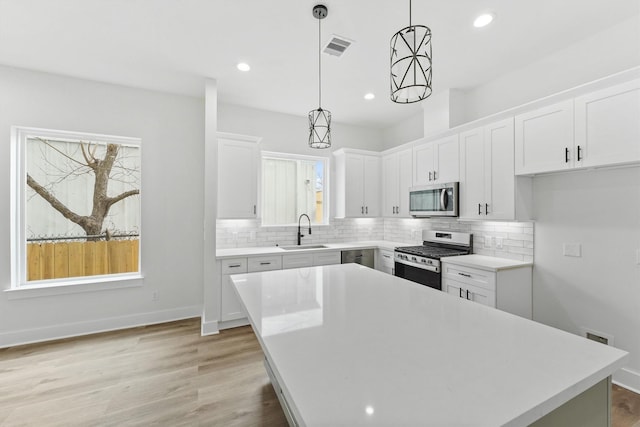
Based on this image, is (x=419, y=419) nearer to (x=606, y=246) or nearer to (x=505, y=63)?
(x=606, y=246)

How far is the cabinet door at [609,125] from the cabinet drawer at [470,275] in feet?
4.02

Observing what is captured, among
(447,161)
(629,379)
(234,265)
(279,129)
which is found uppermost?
(279,129)

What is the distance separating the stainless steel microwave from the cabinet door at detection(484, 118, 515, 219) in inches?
15.2

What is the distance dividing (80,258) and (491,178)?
4.86m


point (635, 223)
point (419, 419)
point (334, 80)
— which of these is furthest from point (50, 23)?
point (635, 223)

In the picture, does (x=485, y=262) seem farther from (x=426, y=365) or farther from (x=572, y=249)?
(x=426, y=365)

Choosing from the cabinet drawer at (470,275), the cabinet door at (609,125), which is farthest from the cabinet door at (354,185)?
the cabinet door at (609,125)

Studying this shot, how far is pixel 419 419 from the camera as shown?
659 millimetres

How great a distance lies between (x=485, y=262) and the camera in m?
2.97

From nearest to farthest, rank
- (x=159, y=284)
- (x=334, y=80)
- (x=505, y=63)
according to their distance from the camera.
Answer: (x=505, y=63) < (x=334, y=80) < (x=159, y=284)

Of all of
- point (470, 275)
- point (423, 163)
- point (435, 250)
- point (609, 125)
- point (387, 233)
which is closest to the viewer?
point (609, 125)

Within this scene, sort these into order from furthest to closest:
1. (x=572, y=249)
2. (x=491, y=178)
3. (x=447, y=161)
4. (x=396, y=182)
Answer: (x=396, y=182), (x=447, y=161), (x=491, y=178), (x=572, y=249)

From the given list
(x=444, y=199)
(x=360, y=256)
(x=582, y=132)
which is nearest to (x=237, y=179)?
(x=360, y=256)

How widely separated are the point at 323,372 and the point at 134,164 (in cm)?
394
